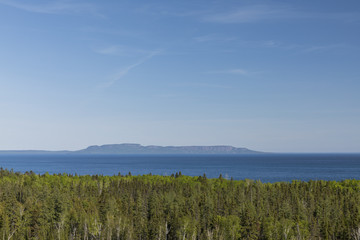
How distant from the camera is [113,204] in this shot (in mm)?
155625

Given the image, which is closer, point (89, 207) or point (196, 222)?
point (196, 222)

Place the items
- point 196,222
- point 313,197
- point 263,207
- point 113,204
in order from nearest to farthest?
point 196,222
point 113,204
point 263,207
point 313,197

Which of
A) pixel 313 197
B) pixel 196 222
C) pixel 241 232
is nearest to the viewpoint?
pixel 241 232

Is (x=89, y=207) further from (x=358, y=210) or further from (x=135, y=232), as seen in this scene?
(x=358, y=210)

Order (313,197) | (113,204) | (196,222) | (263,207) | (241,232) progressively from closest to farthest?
A: (241,232) → (196,222) → (113,204) → (263,207) → (313,197)

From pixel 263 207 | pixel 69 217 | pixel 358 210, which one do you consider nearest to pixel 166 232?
pixel 69 217

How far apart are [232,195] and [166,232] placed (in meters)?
65.1

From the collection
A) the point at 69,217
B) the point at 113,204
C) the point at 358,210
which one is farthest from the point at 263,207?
the point at 69,217

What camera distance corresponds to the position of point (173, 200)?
589 feet

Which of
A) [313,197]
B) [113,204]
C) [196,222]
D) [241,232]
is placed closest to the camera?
[241,232]

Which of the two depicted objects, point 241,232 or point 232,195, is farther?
point 232,195

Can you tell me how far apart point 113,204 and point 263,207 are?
6640 cm

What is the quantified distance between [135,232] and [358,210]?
300ft

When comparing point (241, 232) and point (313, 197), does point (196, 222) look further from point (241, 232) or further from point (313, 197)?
point (313, 197)
